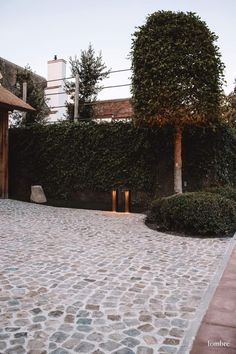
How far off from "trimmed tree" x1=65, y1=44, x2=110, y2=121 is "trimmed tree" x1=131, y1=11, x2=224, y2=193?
7.82m

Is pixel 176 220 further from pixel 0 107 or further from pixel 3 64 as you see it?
pixel 3 64

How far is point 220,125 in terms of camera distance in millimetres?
10492

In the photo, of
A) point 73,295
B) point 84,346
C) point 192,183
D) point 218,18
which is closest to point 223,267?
point 73,295

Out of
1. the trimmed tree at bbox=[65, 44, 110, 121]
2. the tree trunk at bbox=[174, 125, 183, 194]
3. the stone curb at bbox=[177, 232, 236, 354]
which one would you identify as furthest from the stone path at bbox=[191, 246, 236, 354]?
the trimmed tree at bbox=[65, 44, 110, 121]

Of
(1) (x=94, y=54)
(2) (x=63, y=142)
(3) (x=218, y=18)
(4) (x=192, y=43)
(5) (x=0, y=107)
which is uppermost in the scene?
(1) (x=94, y=54)

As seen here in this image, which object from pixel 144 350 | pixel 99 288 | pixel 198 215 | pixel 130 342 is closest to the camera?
pixel 144 350

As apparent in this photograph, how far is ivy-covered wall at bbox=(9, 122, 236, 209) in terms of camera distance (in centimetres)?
1080

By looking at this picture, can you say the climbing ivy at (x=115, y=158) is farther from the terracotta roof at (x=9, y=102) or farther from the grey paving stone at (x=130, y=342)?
the grey paving stone at (x=130, y=342)

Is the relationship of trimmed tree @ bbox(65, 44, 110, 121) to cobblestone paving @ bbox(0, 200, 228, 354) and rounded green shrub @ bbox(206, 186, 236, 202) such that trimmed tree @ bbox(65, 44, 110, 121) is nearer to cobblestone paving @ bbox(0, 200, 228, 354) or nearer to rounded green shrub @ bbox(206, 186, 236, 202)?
rounded green shrub @ bbox(206, 186, 236, 202)

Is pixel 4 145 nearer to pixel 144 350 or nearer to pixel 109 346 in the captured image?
pixel 109 346

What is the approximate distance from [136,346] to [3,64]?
23.7 m

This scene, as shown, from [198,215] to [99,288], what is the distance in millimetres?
3959

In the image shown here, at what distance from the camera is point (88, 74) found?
17.2 metres

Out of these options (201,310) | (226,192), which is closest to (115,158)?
(226,192)
